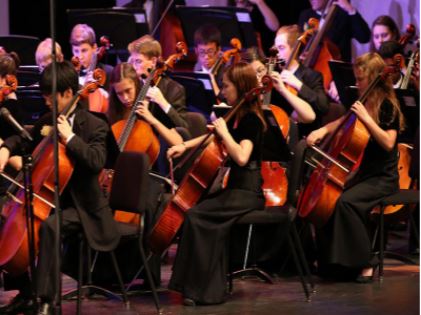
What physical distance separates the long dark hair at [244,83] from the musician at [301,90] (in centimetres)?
76

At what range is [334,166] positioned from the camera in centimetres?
519

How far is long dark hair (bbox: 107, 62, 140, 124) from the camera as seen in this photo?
544 cm

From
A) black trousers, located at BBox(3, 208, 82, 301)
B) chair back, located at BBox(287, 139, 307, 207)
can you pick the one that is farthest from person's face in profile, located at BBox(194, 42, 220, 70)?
black trousers, located at BBox(3, 208, 82, 301)

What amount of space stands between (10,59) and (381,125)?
6.41ft

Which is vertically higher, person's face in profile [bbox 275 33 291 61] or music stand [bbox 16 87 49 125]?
person's face in profile [bbox 275 33 291 61]

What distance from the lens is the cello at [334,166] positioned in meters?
5.18

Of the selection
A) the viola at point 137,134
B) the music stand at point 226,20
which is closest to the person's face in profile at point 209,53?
the music stand at point 226,20

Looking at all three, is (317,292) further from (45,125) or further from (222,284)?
(45,125)

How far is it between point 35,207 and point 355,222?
172 cm

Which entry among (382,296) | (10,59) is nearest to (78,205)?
(10,59)

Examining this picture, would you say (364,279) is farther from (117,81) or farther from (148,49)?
(148,49)

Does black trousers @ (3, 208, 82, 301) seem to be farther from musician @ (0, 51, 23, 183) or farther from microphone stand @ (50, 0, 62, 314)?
microphone stand @ (50, 0, 62, 314)

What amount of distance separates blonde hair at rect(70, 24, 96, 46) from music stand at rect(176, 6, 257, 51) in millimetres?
685

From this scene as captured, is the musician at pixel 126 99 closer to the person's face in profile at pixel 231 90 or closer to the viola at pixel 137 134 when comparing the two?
the viola at pixel 137 134
